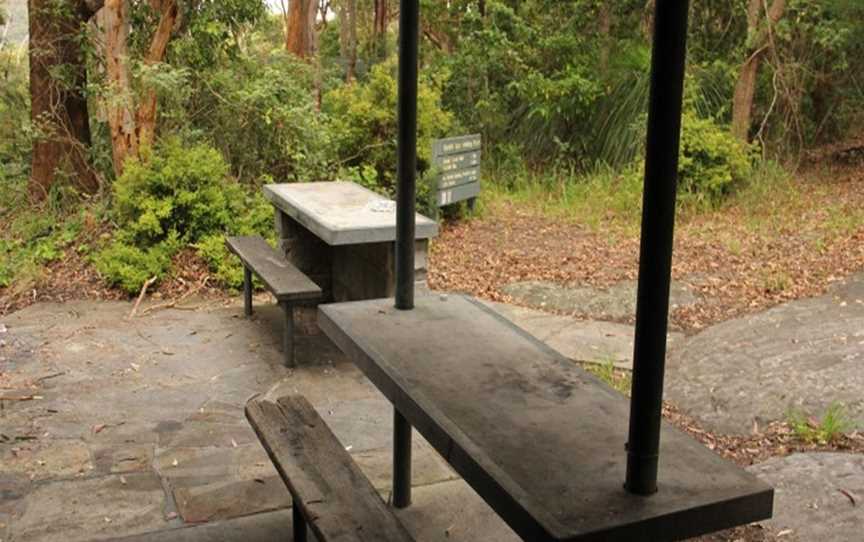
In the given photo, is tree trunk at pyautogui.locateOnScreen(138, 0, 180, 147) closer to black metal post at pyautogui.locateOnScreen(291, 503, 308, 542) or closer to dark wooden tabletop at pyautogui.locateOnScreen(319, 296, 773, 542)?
black metal post at pyautogui.locateOnScreen(291, 503, 308, 542)

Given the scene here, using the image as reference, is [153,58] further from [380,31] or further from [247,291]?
[380,31]

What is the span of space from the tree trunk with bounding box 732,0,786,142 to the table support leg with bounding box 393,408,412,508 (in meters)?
8.70

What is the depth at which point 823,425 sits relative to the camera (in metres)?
4.56

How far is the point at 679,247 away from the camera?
8.77 metres

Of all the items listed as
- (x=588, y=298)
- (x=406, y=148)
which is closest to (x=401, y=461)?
(x=406, y=148)

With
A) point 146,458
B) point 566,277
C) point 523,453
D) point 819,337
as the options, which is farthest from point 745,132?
point 523,453

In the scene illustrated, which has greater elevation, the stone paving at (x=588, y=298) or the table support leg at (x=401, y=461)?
the table support leg at (x=401, y=461)

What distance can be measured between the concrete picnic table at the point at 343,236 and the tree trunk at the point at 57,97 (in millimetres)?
2575

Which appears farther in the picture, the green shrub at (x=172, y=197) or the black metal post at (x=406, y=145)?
the green shrub at (x=172, y=197)

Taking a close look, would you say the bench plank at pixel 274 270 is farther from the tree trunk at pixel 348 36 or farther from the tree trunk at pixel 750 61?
the tree trunk at pixel 348 36

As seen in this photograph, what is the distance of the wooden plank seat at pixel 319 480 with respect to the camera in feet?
8.82

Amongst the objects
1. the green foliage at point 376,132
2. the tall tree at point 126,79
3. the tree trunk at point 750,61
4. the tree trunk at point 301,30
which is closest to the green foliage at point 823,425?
the green foliage at point 376,132

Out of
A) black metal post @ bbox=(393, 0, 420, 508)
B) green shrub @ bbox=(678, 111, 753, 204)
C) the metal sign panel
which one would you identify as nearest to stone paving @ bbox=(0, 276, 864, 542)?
black metal post @ bbox=(393, 0, 420, 508)

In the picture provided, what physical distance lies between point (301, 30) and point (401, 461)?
9725mm
